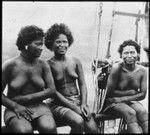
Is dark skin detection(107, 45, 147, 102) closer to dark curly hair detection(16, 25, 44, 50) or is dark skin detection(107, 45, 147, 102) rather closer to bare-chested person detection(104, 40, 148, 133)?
bare-chested person detection(104, 40, 148, 133)

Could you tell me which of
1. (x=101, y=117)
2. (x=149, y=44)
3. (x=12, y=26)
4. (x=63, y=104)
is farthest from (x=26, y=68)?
(x=12, y=26)

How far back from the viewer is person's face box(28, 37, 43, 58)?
3379 mm

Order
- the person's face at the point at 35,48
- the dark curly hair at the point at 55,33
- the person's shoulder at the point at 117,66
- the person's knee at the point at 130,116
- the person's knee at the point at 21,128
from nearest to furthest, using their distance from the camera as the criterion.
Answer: the person's knee at the point at 21,128, the person's face at the point at 35,48, the person's knee at the point at 130,116, the dark curly hair at the point at 55,33, the person's shoulder at the point at 117,66

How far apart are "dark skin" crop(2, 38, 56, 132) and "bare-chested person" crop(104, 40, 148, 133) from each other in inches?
30.8

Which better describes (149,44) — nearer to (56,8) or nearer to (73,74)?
(73,74)

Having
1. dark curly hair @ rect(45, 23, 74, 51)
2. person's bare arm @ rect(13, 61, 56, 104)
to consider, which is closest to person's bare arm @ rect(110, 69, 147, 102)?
person's bare arm @ rect(13, 61, 56, 104)

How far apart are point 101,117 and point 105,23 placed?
154 inches

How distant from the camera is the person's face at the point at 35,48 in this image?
3.38 m

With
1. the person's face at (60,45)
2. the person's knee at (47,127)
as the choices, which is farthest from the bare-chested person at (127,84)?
the person's knee at (47,127)

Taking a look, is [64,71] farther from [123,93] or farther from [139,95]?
[139,95]

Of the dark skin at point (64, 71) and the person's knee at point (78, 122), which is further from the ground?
the dark skin at point (64, 71)

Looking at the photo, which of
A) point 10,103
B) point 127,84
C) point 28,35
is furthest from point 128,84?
point 10,103

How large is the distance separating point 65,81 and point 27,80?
0.51 m

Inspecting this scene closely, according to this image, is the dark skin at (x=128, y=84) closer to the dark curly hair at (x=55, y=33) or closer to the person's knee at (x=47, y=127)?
the dark curly hair at (x=55, y=33)
